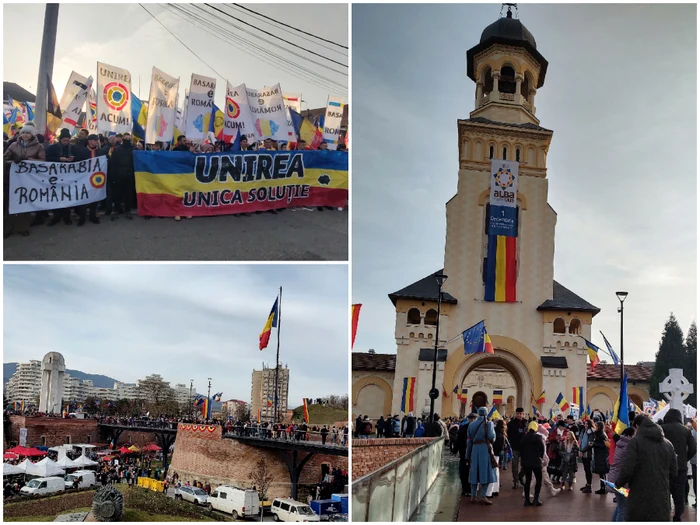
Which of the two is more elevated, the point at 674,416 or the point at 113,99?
the point at 113,99

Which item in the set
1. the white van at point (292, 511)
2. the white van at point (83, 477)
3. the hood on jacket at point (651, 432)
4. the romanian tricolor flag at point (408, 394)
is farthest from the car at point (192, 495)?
the hood on jacket at point (651, 432)

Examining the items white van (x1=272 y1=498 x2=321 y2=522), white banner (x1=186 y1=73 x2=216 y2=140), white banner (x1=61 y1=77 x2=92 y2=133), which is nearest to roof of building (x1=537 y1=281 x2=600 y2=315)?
white van (x1=272 y1=498 x2=321 y2=522)

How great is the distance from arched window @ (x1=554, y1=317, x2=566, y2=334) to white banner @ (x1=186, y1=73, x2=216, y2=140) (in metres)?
20.0

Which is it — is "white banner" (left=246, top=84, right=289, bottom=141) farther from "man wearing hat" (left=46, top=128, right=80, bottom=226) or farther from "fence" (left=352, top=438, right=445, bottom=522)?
"fence" (left=352, top=438, right=445, bottom=522)

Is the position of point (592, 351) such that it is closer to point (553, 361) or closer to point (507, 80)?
point (553, 361)

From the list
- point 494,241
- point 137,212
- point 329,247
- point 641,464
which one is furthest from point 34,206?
point 494,241

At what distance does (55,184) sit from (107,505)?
6505 mm

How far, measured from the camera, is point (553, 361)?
1101 inches

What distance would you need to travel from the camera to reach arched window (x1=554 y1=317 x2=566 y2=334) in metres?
29.0

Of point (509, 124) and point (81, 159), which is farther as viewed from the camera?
point (509, 124)

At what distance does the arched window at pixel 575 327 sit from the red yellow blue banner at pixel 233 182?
2003 centimetres

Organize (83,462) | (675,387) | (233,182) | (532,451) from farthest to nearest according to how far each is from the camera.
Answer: (83,462), (675,387), (233,182), (532,451)

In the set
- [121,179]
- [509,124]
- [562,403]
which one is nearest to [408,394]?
[562,403]

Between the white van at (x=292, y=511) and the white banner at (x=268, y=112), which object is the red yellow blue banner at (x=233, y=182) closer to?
the white banner at (x=268, y=112)
